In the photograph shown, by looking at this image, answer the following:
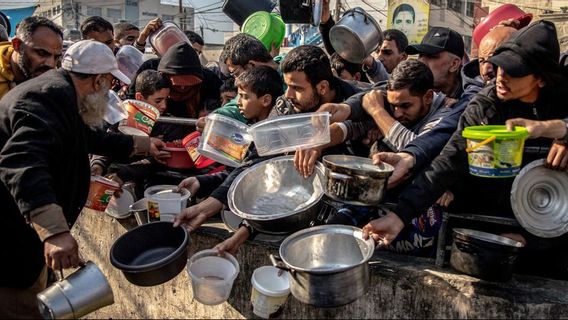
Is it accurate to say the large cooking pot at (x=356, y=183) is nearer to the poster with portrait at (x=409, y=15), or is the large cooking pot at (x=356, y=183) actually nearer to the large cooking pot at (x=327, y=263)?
the large cooking pot at (x=327, y=263)

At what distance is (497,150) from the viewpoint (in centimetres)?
202

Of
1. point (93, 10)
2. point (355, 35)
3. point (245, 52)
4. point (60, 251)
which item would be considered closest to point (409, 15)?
point (355, 35)

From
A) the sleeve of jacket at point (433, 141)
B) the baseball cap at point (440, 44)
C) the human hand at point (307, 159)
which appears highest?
A: the baseball cap at point (440, 44)

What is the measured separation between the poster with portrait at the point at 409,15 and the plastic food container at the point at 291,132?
25946 millimetres

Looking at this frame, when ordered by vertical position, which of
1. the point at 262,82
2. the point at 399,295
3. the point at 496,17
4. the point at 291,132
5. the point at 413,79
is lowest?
the point at 399,295

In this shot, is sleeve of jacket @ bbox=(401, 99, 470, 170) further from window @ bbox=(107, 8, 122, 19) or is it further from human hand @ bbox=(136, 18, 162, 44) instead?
window @ bbox=(107, 8, 122, 19)

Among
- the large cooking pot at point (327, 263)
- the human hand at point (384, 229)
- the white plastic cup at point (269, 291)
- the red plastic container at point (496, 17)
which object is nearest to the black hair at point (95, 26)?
the red plastic container at point (496, 17)

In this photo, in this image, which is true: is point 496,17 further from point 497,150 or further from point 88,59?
point 88,59

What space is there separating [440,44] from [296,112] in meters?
1.49

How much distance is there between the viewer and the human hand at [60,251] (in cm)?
231

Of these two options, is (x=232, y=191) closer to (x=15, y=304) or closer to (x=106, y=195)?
(x=106, y=195)

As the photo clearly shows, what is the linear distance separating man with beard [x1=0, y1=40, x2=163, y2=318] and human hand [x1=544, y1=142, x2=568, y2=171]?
2.46m

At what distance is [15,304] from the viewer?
2.86 m

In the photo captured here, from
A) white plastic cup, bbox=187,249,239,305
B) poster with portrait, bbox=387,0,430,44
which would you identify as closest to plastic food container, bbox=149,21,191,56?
white plastic cup, bbox=187,249,239,305
